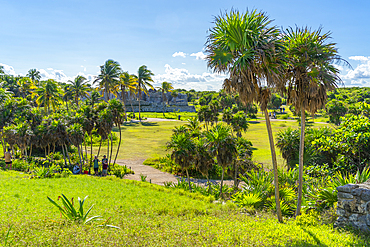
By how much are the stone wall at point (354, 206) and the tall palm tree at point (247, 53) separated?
3964 millimetres

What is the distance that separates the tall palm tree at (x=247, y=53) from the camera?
8.13m

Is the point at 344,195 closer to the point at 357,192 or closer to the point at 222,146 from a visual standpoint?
the point at 357,192

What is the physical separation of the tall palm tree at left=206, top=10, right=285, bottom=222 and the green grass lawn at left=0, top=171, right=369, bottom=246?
4567 millimetres

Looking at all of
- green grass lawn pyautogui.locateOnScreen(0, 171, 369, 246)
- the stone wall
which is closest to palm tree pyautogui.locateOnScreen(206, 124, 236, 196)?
green grass lawn pyautogui.locateOnScreen(0, 171, 369, 246)

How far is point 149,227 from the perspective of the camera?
7797 mm

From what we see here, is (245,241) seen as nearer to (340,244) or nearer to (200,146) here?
(340,244)

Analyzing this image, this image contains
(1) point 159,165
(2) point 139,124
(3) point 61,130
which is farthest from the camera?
(2) point 139,124

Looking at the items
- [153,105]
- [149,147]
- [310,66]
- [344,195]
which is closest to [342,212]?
[344,195]

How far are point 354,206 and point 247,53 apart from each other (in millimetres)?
6104

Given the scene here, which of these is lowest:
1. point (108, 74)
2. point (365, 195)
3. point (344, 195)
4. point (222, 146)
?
point (344, 195)

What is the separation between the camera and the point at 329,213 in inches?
349

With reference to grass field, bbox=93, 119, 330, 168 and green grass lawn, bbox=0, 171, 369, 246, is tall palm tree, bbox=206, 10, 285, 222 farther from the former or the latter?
grass field, bbox=93, 119, 330, 168

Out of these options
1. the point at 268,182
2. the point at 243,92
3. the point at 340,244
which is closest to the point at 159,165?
the point at 268,182

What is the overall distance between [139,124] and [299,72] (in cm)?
5330
